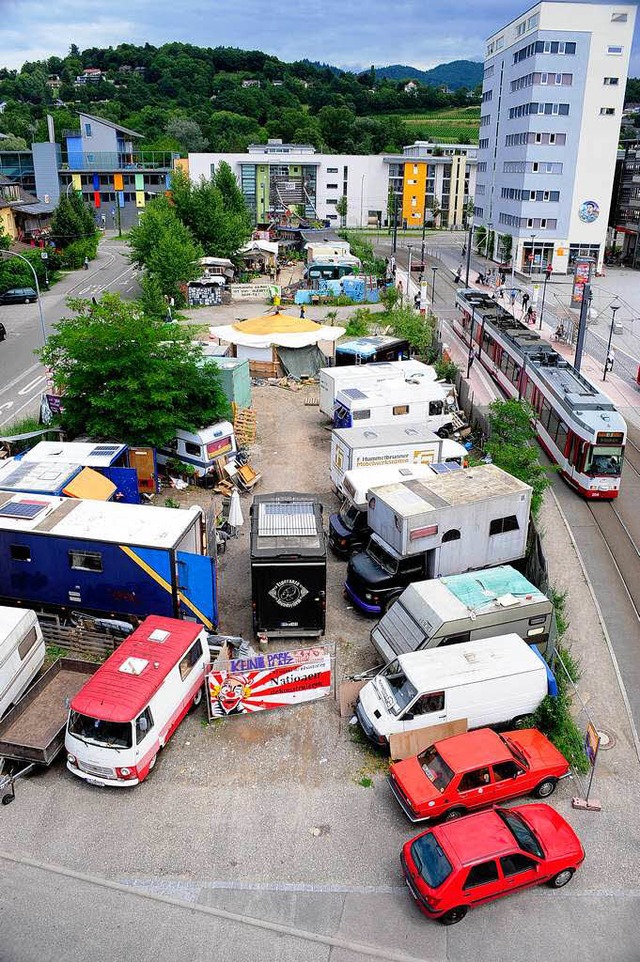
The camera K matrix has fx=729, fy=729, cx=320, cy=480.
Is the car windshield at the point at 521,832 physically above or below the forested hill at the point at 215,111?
below

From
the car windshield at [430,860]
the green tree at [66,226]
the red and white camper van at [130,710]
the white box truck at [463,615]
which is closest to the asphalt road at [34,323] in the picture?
the green tree at [66,226]

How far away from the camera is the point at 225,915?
10109 millimetres

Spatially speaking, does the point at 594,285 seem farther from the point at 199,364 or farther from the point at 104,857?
the point at 104,857

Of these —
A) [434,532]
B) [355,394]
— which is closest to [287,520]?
[434,532]

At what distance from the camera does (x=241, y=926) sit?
9.98m

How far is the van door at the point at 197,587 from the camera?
50.0ft

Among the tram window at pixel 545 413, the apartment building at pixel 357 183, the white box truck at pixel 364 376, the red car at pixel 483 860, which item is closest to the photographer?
the red car at pixel 483 860

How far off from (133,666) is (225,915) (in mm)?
4351

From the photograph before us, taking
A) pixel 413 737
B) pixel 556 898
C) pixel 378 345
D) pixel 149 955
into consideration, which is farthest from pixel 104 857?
pixel 378 345

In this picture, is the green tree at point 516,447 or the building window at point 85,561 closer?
the building window at point 85,561

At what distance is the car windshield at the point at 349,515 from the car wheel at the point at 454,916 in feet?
35.2

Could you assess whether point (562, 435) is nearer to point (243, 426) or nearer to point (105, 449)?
point (243, 426)

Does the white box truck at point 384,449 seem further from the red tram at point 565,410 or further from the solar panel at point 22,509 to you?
the solar panel at point 22,509

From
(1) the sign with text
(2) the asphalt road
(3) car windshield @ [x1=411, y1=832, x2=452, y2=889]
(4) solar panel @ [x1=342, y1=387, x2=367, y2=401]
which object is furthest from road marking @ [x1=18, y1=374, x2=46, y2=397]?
(3) car windshield @ [x1=411, y1=832, x2=452, y2=889]
